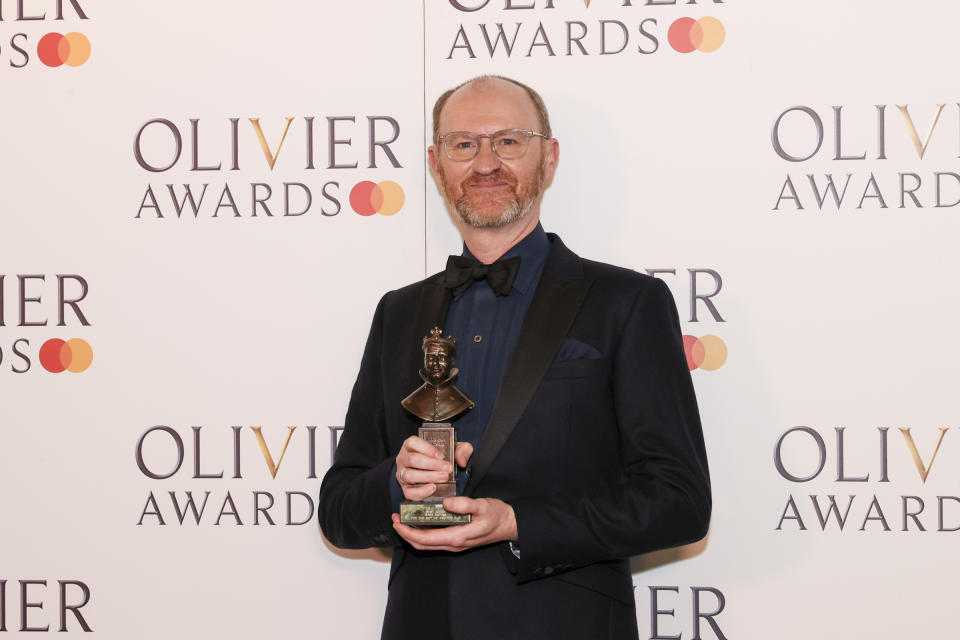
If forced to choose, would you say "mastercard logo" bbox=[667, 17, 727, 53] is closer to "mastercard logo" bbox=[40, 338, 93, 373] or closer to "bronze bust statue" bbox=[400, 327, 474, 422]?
"bronze bust statue" bbox=[400, 327, 474, 422]

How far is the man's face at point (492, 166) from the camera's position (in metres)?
2.19

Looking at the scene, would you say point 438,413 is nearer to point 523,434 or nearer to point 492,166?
point 523,434

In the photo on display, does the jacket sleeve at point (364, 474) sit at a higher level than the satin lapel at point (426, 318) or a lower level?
lower

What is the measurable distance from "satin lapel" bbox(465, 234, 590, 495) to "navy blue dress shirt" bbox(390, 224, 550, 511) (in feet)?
0.13

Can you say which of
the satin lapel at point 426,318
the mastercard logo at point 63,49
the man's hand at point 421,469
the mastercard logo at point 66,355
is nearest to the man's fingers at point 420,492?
the man's hand at point 421,469

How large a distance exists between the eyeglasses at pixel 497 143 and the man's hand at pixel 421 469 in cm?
71

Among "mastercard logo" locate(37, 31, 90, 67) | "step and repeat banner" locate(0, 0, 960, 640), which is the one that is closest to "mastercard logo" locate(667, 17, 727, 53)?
"step and repeat banner" locate(0, 0, 960, 640)

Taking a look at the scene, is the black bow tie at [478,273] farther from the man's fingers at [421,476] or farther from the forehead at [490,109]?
the man's fingers at [421,476]

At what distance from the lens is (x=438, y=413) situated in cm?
184

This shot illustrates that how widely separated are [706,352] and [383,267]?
846 mm

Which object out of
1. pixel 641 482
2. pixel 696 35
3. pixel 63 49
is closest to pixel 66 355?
pixel 63 49

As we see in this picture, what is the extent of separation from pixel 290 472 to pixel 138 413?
44cm

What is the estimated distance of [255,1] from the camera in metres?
2.64

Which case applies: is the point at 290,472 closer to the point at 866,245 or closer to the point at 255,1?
the point at 255,1
